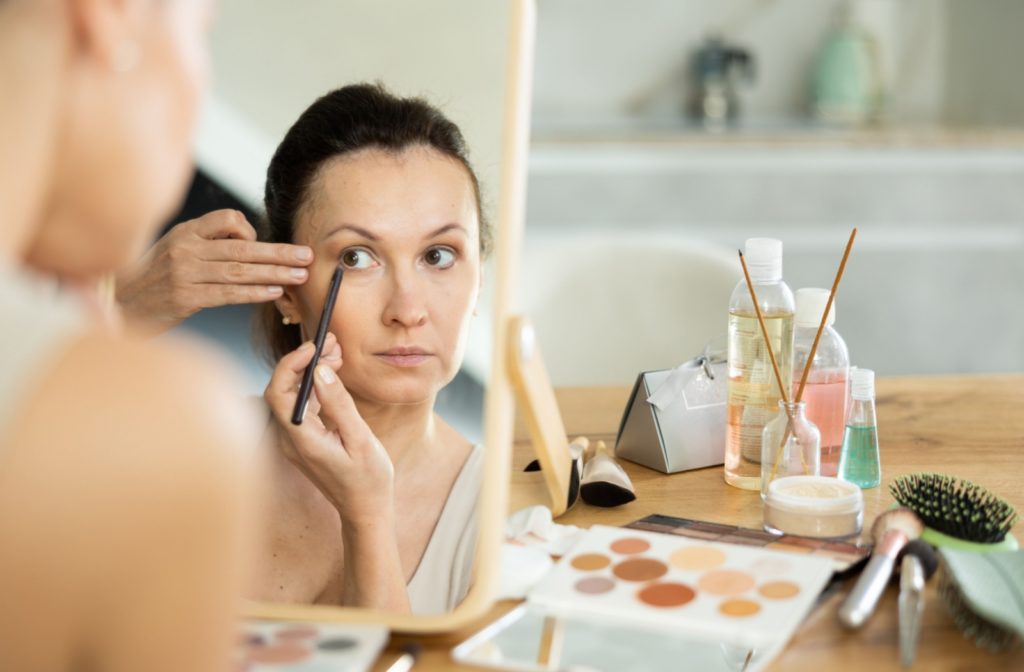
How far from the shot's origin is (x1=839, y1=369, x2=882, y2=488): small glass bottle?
1.03m

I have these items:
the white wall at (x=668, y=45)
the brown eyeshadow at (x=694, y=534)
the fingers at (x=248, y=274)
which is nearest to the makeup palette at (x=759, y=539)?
the brown eyeshadow at (x=694, y=534)

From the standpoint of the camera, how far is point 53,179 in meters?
0.40

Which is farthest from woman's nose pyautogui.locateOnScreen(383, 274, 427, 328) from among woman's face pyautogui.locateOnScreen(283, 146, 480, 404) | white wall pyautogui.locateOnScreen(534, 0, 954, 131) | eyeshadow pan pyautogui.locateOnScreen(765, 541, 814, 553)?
white wall pyautogui.locateOnScreen(534, 0, 954, 131)

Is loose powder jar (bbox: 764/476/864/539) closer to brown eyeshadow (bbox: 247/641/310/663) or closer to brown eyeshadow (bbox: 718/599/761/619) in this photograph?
brown eyeshadow (bbox: 718/599/761/619)

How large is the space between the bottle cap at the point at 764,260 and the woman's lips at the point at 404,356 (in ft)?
1.24

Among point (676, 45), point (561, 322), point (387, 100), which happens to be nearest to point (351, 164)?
point (387, 100)

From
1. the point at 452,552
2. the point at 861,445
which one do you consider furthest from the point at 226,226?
the point at 861,445

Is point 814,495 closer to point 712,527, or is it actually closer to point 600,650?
point 712,527

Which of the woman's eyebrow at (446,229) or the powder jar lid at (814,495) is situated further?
the powder jar lid at (814,495)

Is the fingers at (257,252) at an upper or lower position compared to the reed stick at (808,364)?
upper

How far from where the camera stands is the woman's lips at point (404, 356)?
759 millimetres

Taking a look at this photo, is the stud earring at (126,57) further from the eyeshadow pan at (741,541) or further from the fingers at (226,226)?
the eyeshadow pan at (741,541)

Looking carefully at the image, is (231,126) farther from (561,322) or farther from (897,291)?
(897,291)

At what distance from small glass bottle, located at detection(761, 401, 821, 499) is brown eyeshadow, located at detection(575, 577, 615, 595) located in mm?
233
